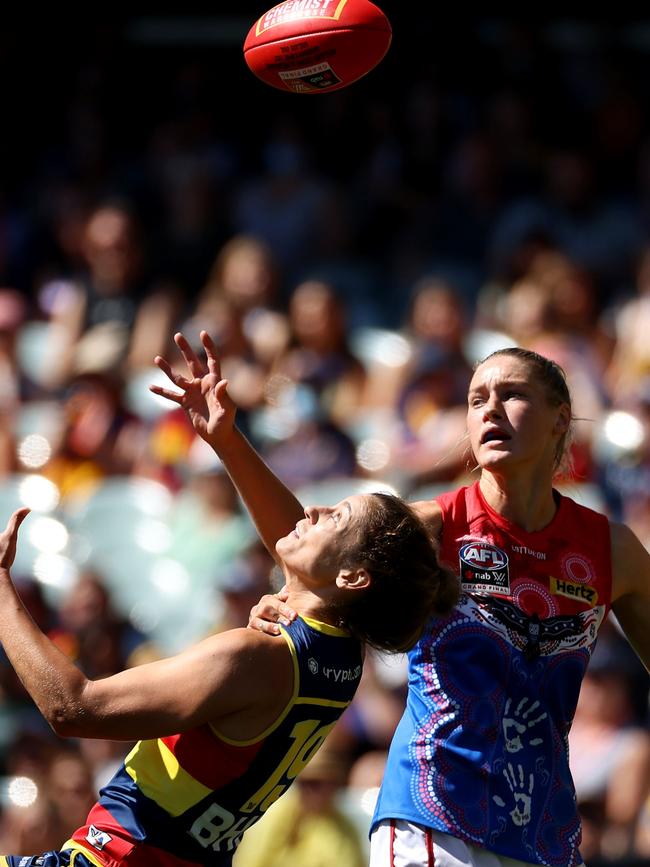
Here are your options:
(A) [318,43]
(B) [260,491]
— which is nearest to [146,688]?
(B) [260,491]

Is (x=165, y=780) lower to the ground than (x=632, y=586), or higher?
lower

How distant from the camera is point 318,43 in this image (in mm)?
4645

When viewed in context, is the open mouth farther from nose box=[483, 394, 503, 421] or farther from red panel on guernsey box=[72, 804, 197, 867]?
red panel on guernsey box=[72, 804, 197, 867]

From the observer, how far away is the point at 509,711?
3576 mm

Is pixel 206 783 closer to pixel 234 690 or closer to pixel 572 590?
pixel 234 690

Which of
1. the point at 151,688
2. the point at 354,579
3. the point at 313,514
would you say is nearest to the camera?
the point at 151,688

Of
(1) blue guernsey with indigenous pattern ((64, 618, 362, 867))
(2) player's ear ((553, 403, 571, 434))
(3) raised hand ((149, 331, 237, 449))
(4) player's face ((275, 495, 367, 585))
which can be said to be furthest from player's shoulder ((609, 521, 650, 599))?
(3) raised hand ((149, 331, 237, 449))

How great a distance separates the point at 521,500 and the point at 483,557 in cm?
20

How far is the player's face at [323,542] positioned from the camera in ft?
10.9

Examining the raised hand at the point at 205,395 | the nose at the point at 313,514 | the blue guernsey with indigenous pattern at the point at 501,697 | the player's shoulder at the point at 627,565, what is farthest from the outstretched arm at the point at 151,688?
the player's shoulder at the point at 627,565

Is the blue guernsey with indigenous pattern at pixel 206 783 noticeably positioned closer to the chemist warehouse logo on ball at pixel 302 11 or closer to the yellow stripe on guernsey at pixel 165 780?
the yellow stripe on guernsey at pixel 165 780

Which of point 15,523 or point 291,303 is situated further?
point 291,303

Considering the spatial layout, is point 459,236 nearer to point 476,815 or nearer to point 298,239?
point 298,239

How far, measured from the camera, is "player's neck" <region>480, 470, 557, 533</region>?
148 inches
